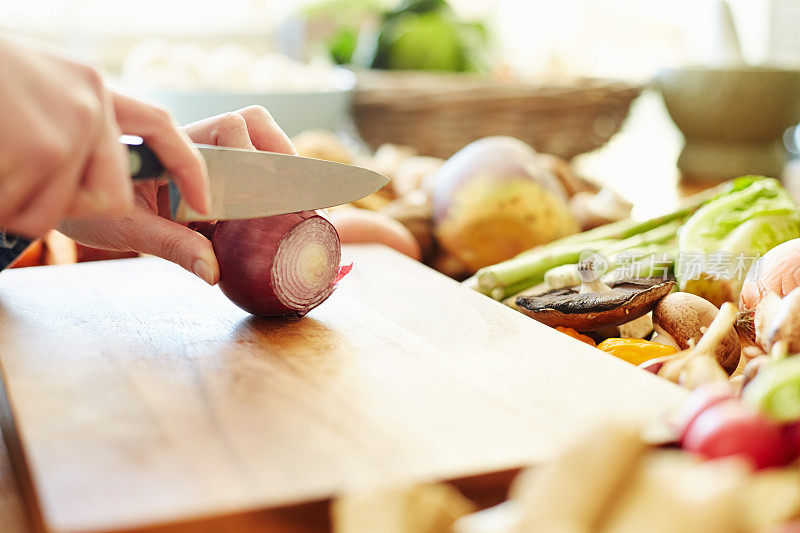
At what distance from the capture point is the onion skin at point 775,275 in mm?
877

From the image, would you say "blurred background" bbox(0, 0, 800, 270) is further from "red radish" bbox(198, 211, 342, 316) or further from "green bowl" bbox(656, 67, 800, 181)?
"red radish" bbox(198, 211, 342, 316)

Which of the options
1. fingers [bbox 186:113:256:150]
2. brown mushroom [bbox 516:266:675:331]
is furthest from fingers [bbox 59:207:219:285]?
brown mushroom [bbox 516:266:675:331]

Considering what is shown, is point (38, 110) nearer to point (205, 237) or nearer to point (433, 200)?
point (205, 237)

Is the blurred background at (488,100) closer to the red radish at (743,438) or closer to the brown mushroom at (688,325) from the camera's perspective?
the brown mushroom at (688,325)

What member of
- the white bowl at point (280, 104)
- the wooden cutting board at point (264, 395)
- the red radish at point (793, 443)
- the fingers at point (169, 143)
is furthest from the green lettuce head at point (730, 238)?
the white bowl at point (280, 104)

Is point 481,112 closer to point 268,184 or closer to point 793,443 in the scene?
point 268,184

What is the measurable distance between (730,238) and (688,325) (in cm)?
23

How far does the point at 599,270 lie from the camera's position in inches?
40.8

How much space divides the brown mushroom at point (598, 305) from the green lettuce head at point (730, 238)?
8cm

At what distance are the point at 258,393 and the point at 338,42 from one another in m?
2.30

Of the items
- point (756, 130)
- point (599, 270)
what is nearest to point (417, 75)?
point (756, 130)

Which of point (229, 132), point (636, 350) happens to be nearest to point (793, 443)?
point (636, 350)

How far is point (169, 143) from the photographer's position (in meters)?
0.69

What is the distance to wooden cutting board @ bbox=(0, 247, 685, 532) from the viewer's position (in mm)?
563
